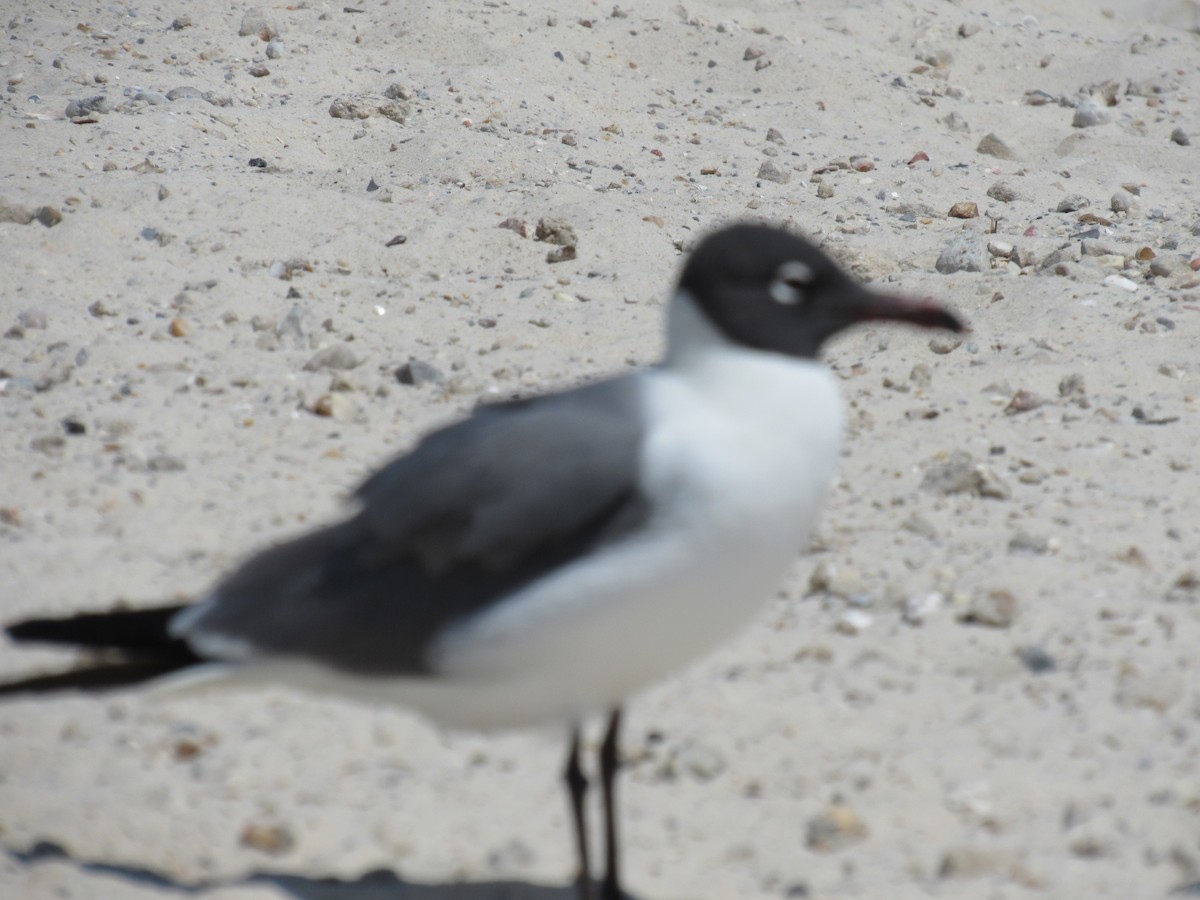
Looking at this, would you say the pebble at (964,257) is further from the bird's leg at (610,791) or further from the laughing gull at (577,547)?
the bird's leg at (610,791)

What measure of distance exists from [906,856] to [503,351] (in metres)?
2.31

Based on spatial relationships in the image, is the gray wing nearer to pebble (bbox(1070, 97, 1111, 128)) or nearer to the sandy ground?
the sandy ground

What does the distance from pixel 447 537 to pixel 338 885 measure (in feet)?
2.25

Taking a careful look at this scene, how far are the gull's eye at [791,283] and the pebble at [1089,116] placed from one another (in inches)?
185

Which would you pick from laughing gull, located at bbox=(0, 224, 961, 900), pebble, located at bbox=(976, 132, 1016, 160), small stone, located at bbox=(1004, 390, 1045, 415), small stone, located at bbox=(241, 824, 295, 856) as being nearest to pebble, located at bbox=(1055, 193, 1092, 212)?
pebble, located at bbox=(976, 132, 1016, 160)

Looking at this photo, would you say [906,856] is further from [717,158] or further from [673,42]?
[673,42]

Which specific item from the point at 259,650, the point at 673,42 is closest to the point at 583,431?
the point at 259,650

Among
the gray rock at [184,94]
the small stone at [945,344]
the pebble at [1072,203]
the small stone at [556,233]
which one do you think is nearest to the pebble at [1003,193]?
the pebble at [1072,203]

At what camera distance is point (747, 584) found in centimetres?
215

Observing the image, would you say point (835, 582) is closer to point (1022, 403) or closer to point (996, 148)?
point (1022, 403)

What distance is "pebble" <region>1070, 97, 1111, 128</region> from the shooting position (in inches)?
253

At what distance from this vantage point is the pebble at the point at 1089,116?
643cm

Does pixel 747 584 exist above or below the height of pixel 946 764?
above

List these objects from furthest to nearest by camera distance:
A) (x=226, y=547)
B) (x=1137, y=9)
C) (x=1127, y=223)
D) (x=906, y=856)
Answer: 1. (x=1137, y=9)
2. (x=1127, y=223)
3. (x=226, y=547)
4. (x=906, y=856)
